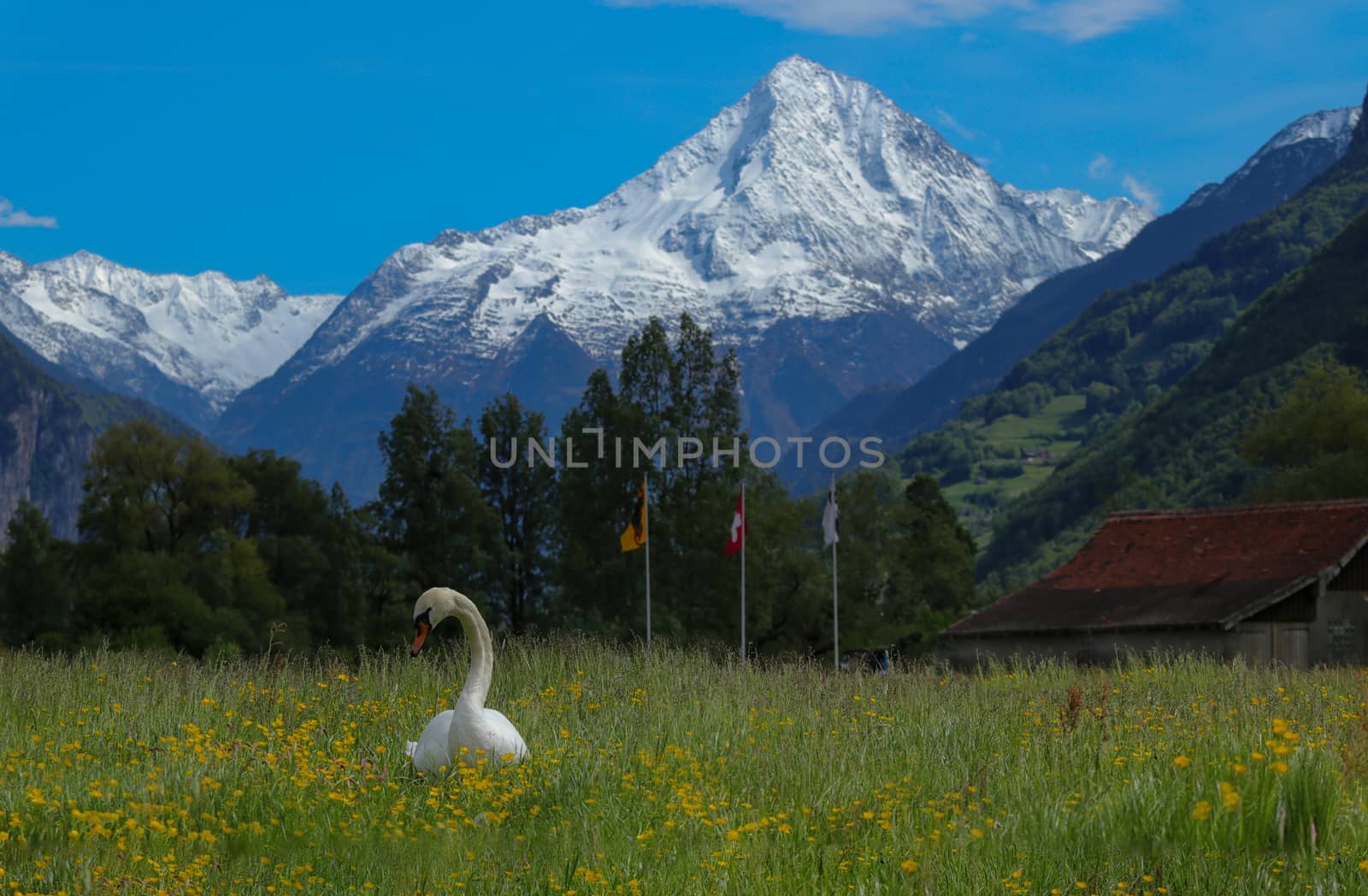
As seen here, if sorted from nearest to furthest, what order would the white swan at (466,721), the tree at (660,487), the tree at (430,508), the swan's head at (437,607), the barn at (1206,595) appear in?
the white swan at (466,721) → the swan's head at (437,607) → the barn at (1206,595) → the tree at (660,487) → the tree at (430,508)

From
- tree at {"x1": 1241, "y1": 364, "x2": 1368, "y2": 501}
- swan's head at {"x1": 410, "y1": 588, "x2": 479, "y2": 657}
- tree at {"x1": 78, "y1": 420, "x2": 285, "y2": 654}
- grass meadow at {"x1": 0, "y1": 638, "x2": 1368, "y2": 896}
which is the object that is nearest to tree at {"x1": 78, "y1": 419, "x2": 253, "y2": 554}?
tree at {"x1": 78, "y1": 420, "x2": 285, "y2": 654}

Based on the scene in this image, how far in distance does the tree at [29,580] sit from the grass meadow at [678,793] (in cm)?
7013

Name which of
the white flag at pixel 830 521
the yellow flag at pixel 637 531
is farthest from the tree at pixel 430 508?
the yellow flag at pixel 637 531

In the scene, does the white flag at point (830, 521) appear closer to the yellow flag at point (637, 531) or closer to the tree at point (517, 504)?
the yellow flag at point (637, 531)

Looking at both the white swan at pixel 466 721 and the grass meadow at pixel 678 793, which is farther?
the white swan at pixel 466 721

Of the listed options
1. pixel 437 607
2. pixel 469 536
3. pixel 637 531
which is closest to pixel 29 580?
pixel 469 536

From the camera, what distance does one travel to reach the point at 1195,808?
8.48 metres

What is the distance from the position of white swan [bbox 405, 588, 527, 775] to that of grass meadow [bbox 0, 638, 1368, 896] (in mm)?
181

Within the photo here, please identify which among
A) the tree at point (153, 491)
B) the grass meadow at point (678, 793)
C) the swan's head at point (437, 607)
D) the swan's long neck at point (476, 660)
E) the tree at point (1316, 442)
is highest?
the tree at point (1316, 442)

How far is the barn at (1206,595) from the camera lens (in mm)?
46562

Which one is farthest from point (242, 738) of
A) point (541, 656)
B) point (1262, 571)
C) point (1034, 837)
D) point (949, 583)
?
point (949, 583)

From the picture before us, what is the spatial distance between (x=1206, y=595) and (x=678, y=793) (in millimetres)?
41493

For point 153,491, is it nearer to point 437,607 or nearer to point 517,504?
point 517,504

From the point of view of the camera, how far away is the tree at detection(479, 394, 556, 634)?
72.9 metres
